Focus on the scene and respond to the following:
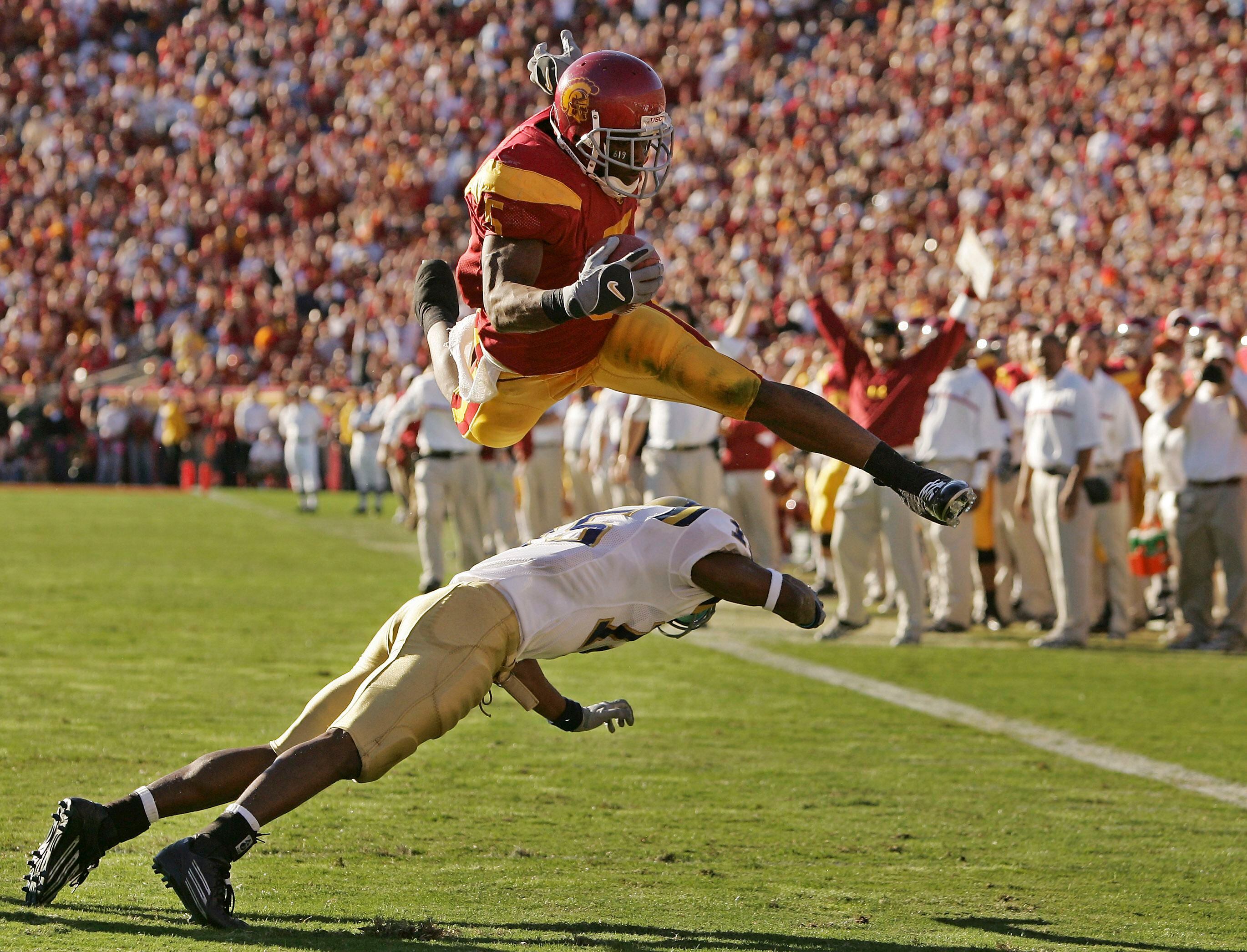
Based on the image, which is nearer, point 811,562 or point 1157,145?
point 811,562

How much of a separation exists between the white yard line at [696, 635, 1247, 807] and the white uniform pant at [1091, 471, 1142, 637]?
2542 millimetres

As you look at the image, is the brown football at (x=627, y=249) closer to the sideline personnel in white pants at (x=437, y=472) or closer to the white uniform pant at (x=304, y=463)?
the sideline personnel in white pants at (x=437, y=472)

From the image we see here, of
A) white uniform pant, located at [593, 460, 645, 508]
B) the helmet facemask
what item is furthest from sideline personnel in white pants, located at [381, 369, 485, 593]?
the helmet facemask

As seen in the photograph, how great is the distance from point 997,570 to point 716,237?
48.8 feet

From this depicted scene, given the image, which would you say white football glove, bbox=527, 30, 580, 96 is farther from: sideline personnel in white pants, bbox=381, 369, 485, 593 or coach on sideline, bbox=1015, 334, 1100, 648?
sideline personnel in white pants, bbox=381, 369, 485, 593

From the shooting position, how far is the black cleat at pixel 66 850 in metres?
3.98

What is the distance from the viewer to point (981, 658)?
965 cm

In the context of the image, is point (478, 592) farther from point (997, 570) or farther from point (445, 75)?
point (445, 75)

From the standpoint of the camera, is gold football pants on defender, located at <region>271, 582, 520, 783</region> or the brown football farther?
the brown football

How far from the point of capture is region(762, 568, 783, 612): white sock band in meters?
4.45

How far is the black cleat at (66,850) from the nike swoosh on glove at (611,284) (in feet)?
5.75

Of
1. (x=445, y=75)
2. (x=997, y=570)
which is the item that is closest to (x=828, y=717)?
(x=997, y=570)

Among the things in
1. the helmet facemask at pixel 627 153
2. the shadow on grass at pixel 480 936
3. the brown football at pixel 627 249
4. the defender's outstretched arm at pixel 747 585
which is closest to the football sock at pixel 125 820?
the shadow on grass at pixel 480 936

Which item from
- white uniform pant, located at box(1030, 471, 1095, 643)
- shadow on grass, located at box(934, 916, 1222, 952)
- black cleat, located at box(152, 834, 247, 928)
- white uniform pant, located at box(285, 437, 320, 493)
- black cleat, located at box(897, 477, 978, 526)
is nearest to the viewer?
black cleat, located at box(152, 834, 247, 928)
